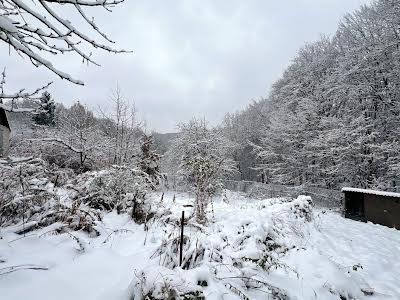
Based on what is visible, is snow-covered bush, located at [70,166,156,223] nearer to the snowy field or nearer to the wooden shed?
the snowy field

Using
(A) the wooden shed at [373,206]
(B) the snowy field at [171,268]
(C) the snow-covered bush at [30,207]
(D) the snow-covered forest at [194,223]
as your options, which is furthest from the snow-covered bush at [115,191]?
(A) the wooden shed at [373,206]

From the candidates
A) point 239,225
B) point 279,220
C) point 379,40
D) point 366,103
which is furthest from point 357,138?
point 239,225

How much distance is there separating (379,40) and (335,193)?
7545mm

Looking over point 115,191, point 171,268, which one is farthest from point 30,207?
point 171,268

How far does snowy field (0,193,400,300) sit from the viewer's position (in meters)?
2.29

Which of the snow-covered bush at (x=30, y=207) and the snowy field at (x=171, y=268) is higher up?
the snow-covered bush at (x=30, y=207)

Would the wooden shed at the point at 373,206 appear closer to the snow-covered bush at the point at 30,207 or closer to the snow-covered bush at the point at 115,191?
the snow-covered bush at the point at 115,191

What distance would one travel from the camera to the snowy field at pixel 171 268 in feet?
7.53

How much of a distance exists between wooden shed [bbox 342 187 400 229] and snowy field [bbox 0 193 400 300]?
136 inches

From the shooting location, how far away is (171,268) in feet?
9.55

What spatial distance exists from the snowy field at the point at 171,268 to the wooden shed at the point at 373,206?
347 cm

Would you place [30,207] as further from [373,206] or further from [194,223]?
[373,206]

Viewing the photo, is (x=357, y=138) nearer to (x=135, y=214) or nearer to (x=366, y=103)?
(x=366, y=103)

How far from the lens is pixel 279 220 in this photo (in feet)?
19.7
